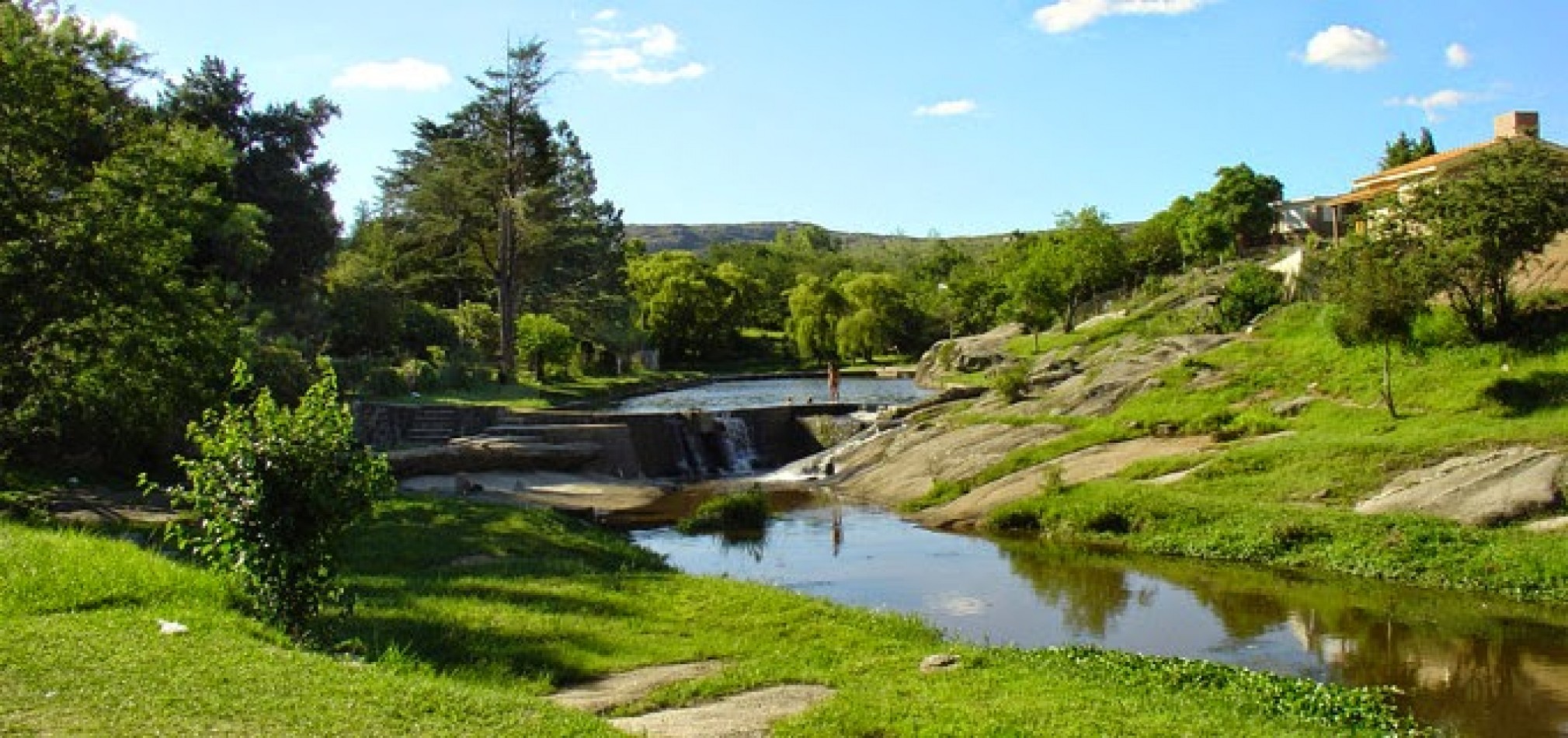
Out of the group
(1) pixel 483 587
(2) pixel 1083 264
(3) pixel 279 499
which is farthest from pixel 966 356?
(3) pixel 279 499

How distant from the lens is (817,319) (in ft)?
292

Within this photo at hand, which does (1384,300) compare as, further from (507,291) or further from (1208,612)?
(507,291)

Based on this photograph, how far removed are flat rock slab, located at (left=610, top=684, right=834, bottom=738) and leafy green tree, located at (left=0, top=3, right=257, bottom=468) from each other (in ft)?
46.0

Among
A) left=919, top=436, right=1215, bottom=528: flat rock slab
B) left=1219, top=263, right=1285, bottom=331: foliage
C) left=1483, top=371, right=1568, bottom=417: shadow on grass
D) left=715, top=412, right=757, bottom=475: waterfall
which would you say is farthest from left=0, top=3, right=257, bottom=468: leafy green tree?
left=1219, top=263, right=1285, bottom=331: foliage

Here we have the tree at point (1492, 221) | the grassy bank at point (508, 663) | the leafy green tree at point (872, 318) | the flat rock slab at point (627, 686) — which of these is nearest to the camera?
the grassy bank at point (508, 663)

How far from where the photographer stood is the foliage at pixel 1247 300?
149 ft

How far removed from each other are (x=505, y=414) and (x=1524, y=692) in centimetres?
3158

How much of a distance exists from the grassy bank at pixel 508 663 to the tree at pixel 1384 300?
694 inches

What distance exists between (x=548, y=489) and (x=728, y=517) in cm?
534

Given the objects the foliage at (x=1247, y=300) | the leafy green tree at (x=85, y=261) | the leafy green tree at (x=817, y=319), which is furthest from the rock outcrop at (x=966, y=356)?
the leafy green tree at (x=85, y=261)

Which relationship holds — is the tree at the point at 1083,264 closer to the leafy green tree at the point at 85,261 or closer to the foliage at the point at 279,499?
the leafy green tree at the point at 85,261

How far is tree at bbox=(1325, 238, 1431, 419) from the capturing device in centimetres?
2725

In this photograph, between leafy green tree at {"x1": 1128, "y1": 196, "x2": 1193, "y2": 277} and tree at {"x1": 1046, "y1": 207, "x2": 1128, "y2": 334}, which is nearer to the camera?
tree at {"x1": 1046, "y1": 207, "x2": 1128, "y2": 334}

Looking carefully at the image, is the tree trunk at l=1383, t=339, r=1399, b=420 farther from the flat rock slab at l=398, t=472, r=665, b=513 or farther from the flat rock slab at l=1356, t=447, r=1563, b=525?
the flat rock slab at l=398, t=472, r=665, b=513
